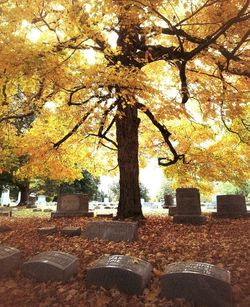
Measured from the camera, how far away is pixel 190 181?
18891 millimetres

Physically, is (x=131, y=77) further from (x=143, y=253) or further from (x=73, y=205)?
(x=73, y=205)

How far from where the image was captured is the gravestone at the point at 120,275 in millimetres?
5738

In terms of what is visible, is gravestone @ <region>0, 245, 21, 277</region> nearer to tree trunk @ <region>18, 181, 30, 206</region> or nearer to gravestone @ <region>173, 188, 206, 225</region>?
gravestone @ <region>173, 188, 206, 225</region>

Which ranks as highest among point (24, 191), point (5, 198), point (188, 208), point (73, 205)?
point (24, 191)

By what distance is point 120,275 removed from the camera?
579 centimetres

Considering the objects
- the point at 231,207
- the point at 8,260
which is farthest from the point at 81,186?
the point at 8,260

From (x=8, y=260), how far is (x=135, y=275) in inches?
101

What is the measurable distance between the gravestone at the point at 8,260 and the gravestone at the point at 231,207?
32.0 ft

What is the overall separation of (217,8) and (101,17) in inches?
127

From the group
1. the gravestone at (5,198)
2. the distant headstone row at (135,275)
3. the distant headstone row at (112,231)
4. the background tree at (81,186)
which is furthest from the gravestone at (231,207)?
the gravestone at (5,198)

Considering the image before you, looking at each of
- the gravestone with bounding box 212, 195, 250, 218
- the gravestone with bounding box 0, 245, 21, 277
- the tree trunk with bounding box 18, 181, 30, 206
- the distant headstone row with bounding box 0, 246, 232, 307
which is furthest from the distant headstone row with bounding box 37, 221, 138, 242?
the tree trunk with bounding box 18, 181, 30, 206

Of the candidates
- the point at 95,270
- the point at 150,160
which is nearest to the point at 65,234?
the point at 95,270

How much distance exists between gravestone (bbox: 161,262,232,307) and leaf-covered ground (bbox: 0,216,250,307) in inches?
6.0

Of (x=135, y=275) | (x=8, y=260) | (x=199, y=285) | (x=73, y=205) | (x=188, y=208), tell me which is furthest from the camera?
(x=73, y=205)
